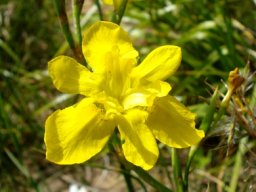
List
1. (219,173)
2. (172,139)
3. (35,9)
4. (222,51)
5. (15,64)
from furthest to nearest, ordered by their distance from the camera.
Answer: (35,9)
(15,64)
(222,51)
(219,173)
(172,139)

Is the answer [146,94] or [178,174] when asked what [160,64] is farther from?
[178,174]

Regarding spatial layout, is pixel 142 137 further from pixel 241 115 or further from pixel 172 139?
pixel 241 115

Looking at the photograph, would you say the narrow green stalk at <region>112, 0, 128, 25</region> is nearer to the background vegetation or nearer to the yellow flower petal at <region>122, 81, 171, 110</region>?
the yellow flower petal at <region>122, 81, 171, 110</region>

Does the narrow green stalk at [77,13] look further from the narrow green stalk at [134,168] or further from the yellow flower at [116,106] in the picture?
the narrow green stalk at [134,168]

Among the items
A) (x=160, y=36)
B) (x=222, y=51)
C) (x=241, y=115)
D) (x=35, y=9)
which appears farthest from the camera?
(x=35, y=9)

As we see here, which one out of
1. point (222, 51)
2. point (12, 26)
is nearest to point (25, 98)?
point (12, 26)

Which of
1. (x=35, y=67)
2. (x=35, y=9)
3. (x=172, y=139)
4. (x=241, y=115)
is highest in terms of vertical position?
(x=172, y=139)

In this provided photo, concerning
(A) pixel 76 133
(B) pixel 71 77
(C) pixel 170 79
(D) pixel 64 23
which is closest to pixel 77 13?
(D) pixel 64 23

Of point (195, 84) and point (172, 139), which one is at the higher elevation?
point (172, 139)
